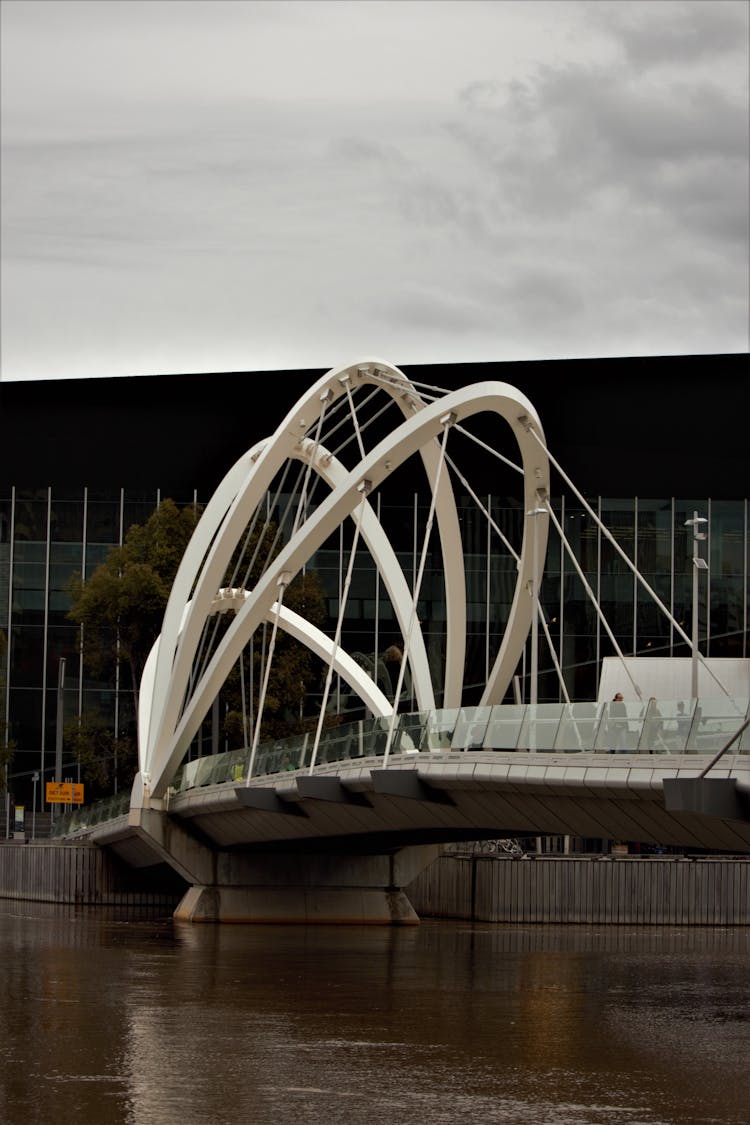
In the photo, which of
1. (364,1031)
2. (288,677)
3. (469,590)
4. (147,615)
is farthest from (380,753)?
(469,590)

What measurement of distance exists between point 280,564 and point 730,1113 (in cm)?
2710

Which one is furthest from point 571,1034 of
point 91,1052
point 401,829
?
point 401,829

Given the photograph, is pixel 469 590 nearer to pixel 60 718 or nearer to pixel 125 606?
pixel 60 718

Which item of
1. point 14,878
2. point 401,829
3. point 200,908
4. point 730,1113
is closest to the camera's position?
point 730,1113

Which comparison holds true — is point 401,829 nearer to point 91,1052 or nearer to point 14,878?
point 91,1052

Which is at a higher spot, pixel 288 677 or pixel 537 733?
pixel 288 677

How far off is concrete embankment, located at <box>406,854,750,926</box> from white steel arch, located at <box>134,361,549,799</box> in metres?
5.22

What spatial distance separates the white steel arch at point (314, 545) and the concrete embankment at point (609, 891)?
17.1ft

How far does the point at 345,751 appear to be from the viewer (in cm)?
4272

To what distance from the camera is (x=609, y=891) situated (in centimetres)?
5606

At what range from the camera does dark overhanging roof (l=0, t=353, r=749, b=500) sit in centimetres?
7900

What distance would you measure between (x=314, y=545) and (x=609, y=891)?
15.5 meters

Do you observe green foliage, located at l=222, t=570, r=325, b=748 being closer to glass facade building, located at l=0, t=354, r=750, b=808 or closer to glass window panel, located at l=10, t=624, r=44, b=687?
glass facade building, located at l=0, t=354, r=750, b=808

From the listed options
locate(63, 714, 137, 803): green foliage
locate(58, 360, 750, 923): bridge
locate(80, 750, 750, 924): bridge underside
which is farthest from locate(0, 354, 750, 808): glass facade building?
locate(80, 750, 750, 924): bridge underside
